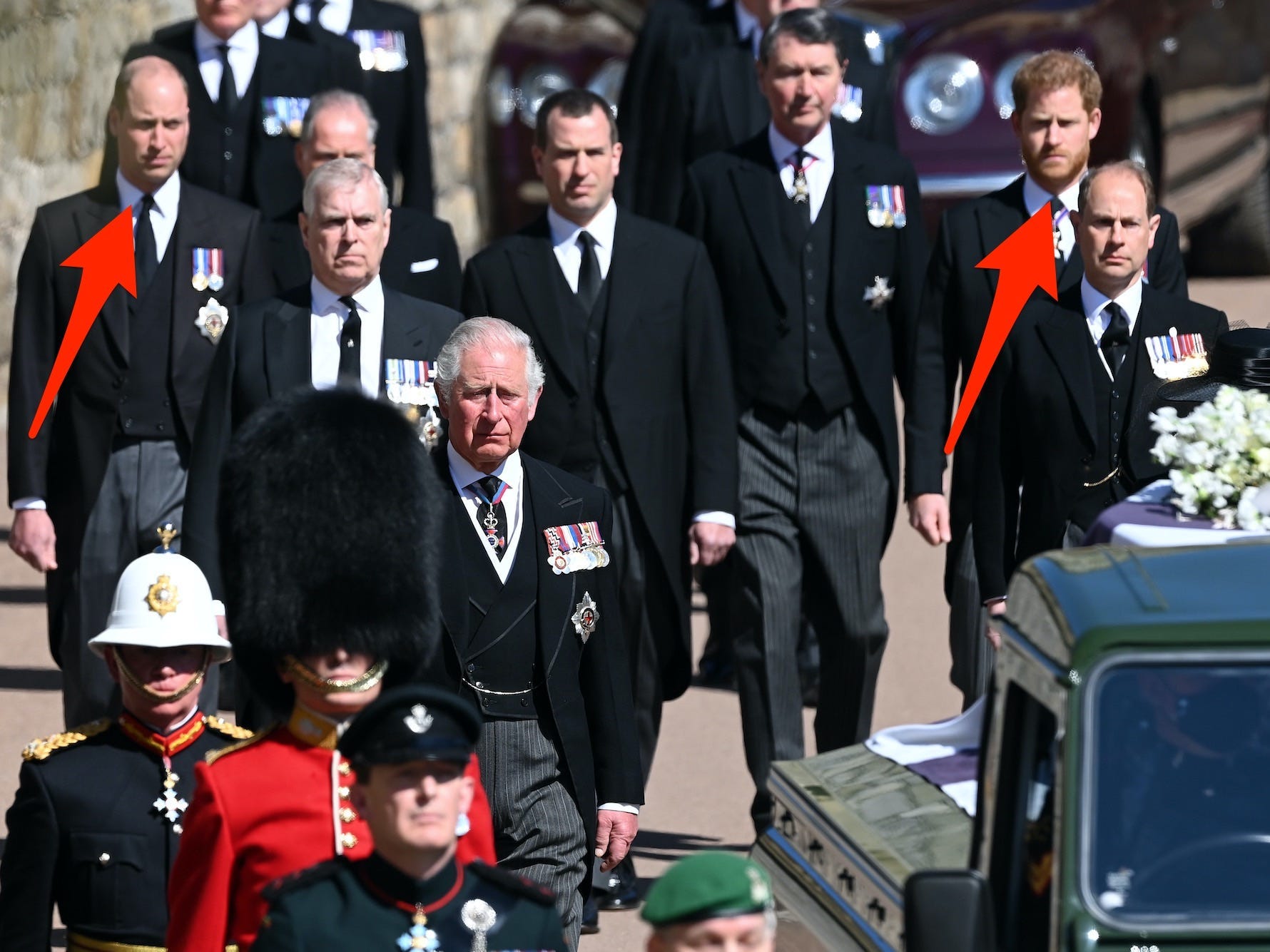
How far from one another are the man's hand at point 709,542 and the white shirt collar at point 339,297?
3.64ft

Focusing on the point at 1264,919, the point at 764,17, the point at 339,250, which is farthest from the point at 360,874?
the point at 764,17

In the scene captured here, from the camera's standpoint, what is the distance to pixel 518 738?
6121 mm

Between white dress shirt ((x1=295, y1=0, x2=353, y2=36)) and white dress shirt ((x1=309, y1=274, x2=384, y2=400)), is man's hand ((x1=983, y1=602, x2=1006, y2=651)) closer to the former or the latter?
white dress shirt ((x1=309, y1=274, x2=384, y2=400))

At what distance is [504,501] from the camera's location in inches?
244

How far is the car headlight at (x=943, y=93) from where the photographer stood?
11781mm

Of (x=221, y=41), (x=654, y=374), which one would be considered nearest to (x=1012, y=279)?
(x=654, y=374)

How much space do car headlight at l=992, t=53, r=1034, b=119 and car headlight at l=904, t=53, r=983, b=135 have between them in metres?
0.06

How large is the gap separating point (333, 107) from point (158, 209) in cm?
58

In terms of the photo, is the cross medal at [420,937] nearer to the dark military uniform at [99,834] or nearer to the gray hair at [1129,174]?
the dark military uniform at [99,834]

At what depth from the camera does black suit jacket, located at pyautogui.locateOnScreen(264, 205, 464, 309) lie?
27.2 ft

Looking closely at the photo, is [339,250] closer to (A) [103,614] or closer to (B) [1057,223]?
(A) [103,614]

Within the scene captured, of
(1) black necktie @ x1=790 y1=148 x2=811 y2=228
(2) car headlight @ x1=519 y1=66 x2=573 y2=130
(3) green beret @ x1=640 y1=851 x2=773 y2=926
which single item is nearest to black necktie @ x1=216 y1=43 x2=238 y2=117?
(1) black necktie @ x1=790 y1=148 x2=811 y2=228

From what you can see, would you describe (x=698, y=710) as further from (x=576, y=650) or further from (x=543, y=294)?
(x=576, y=650)

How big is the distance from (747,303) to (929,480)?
762 millimetres
